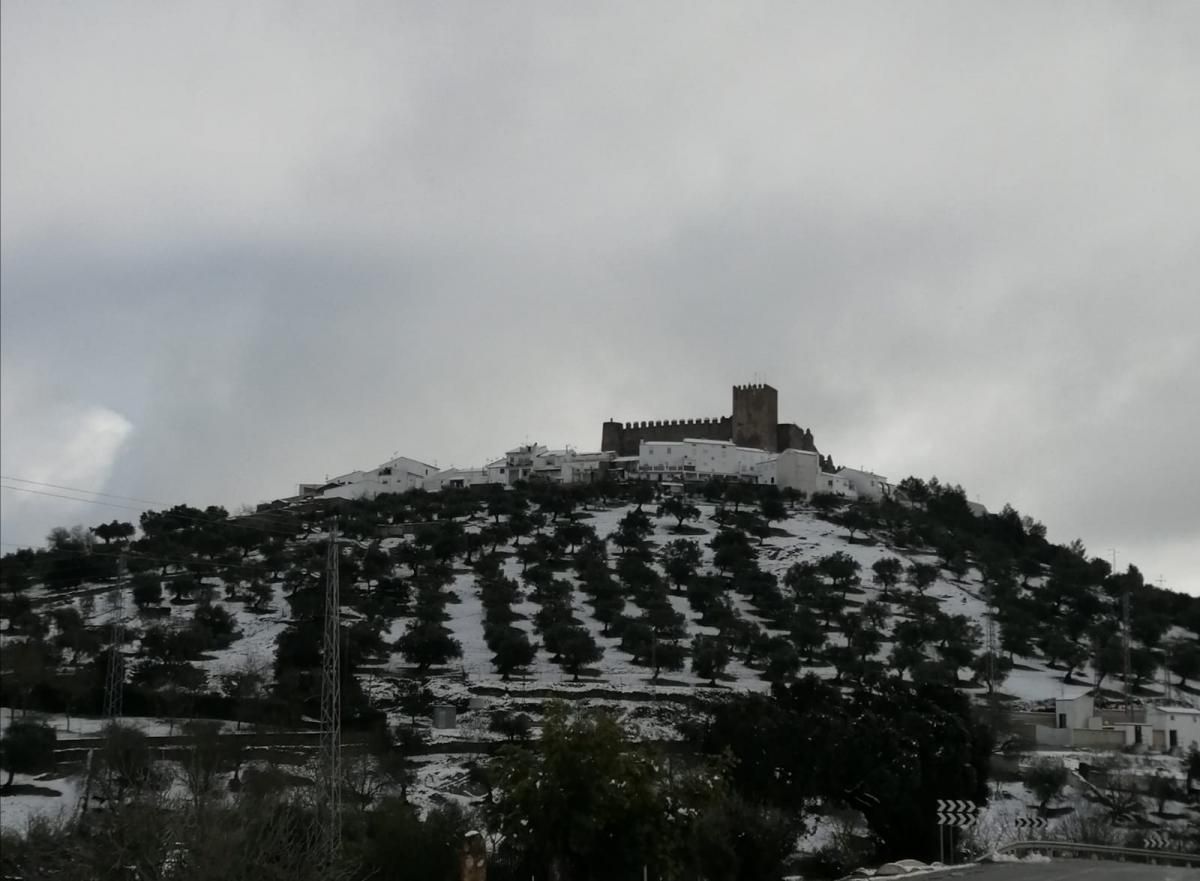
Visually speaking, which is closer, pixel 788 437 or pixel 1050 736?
pixel 1050 736

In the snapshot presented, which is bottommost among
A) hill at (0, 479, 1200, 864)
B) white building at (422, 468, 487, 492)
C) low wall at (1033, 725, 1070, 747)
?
low wall at (1033, 725, 1070, 747)

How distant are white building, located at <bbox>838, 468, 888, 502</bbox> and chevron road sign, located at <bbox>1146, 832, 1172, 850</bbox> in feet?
243

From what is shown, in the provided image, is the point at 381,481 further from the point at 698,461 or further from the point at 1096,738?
the point at 1096,738

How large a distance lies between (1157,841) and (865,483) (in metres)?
81.6

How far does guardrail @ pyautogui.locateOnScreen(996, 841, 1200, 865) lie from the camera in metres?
22.6

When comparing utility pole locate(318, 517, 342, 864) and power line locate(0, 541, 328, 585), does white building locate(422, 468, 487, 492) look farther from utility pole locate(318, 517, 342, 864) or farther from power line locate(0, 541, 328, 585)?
Result: utility pole locate(318, 517, 342, 864)

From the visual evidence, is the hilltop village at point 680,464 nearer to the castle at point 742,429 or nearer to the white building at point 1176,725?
the castle at point 742,429

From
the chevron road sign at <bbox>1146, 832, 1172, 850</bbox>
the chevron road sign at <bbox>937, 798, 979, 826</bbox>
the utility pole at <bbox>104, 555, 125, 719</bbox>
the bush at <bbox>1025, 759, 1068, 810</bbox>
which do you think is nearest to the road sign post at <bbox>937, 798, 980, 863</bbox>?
the chevron road sign at <bbox>937, 798, 979, 826</bbox>

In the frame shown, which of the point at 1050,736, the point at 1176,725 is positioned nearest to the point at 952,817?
the point at 1050,736

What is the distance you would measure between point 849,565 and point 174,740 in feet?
133

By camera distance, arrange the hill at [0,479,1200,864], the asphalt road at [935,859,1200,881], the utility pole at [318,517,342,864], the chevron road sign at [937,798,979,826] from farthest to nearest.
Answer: the hill at [0,479,1200,864] < the chevron road sign at [937,798,979,826] < the asphalt road at [935,859,1200,881] < the utility pole at [318,517,342,864]

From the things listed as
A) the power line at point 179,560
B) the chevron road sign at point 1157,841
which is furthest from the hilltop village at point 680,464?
the chevron road sign at point 1157,841

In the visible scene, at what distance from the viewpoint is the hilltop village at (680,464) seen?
9944 centimetres

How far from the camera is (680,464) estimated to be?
100688mm
